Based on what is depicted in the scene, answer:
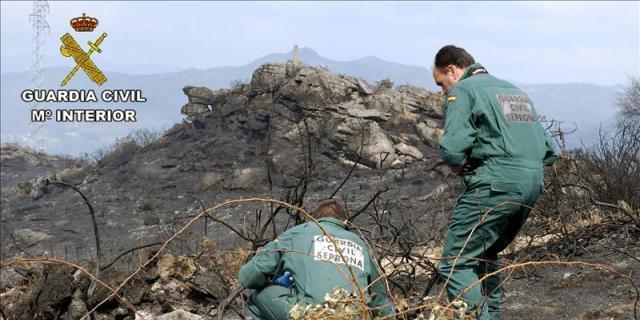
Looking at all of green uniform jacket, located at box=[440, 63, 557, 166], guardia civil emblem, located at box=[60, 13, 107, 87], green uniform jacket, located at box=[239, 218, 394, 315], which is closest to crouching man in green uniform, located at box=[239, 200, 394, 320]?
green uniform jacket, located at box=[239, 218, 394, 315]

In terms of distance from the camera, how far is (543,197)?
28.2 ft

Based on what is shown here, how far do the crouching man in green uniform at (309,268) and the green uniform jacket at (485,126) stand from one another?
26.0 inches

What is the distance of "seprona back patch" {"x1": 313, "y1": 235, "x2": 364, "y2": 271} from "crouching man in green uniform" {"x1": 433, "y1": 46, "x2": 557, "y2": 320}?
0.48m

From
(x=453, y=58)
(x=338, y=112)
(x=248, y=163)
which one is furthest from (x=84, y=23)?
(x=453, y=58)

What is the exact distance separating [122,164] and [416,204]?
1159cm

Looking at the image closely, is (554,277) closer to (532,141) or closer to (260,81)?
(532,141)

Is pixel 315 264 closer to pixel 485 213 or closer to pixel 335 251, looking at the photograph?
pixel 335 251

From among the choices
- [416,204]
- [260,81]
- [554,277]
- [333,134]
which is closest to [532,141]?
[554,277]

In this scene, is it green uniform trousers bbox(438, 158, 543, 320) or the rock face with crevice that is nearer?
green uniform trousers bbox(438, 158, 543, 320)

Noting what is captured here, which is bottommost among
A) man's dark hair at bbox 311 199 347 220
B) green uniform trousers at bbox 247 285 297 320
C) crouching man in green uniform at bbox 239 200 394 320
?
green uniform trousers at bbox 247 285 297 320

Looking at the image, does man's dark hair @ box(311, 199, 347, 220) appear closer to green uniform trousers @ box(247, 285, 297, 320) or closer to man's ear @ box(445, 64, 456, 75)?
green uniform trousers @ box(247, 285, 297, 320)

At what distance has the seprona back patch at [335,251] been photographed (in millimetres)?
3350

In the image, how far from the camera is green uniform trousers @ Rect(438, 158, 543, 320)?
11.9ft

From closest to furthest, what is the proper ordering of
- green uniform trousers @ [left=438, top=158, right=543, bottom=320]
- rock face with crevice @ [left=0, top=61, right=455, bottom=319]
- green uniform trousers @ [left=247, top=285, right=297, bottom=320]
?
green uniform trousers @ [left=247, top=285, right=297, bottom=320], green uniform trousers @ [left=438, top=158, right=543, bottom=320], rock face with crevice @ [left=0, top=61, right=455, bottom=319]
